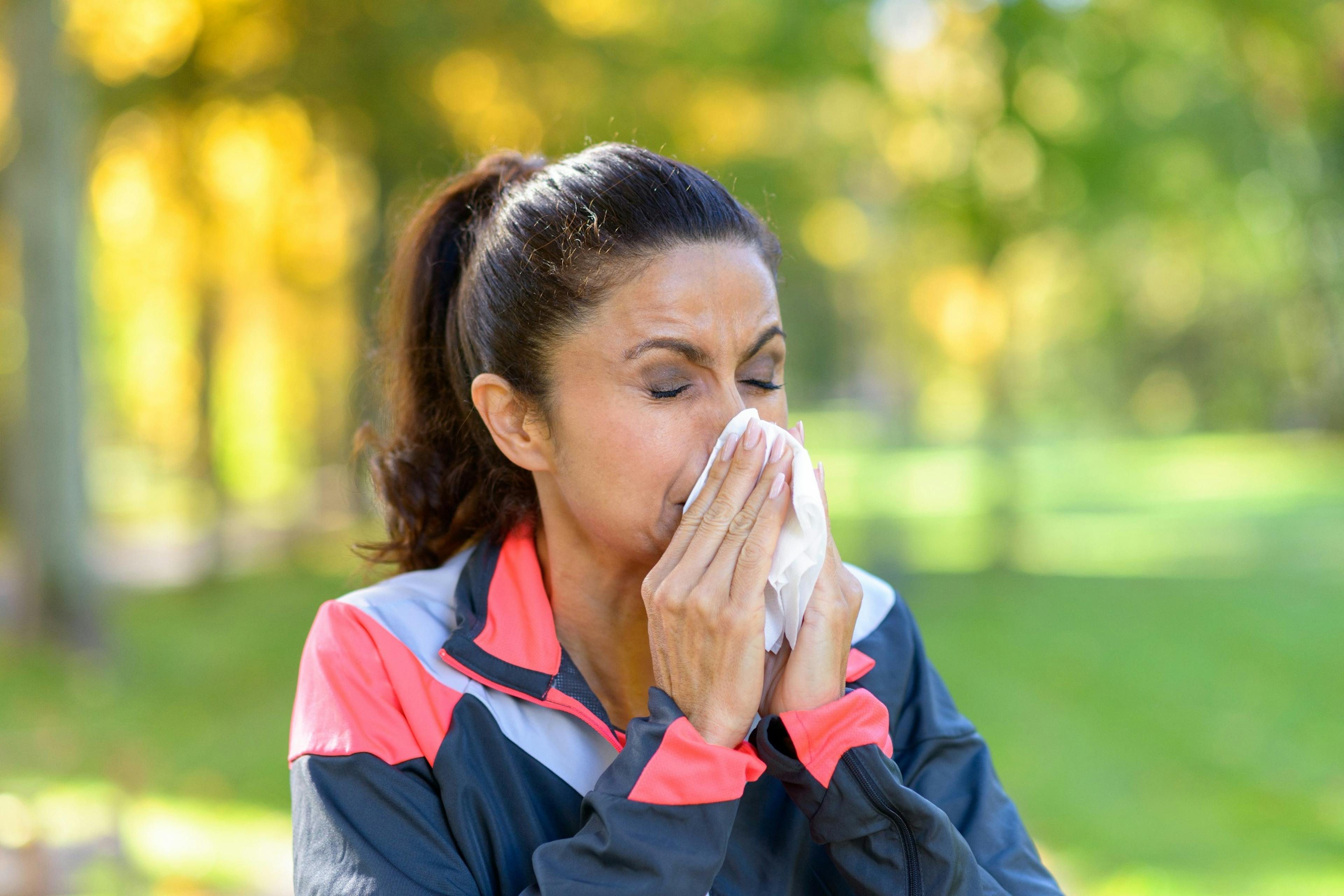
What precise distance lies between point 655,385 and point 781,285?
72 cm

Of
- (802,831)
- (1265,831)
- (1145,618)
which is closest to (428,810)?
(802,831)

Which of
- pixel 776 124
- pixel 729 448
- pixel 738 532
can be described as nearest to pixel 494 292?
pixel 729 448

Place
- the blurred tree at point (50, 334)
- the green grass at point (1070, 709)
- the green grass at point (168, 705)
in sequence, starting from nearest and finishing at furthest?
the green grass at point (1070, 709) < the green grass at point (168, 705) < the blurred tree at point (50, 334)

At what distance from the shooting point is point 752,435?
2.08m

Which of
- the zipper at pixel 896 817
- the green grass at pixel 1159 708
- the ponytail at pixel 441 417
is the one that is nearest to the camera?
the zipper at pixel 896 817

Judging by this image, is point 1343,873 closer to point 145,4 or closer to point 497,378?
point 497,378

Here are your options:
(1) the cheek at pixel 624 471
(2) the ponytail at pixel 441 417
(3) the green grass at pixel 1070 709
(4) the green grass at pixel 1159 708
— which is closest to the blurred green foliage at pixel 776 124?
(3) the green grass at pixel 1070 709

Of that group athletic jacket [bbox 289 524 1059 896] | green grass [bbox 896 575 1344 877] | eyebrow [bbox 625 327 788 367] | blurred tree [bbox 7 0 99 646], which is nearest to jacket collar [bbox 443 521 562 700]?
athletic jacket [bbox 289 524 1059 896]

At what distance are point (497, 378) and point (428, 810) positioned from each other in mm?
775

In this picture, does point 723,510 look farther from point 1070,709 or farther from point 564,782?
point 1070,709

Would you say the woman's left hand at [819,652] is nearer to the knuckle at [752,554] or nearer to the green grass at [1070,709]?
the knuckle at [752,554]

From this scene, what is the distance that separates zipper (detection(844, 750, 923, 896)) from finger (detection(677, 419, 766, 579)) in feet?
1.25

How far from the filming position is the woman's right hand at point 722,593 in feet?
6.41

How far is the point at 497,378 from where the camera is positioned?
2.28 meters
